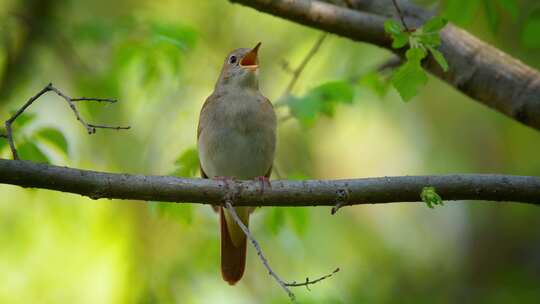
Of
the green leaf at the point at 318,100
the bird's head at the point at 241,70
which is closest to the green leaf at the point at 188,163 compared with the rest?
the bird's head at the point at 241,70

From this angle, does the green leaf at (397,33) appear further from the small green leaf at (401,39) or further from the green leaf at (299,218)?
the green leaf at (299,218)

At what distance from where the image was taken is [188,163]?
5738mm

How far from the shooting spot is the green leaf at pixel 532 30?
5277 mm

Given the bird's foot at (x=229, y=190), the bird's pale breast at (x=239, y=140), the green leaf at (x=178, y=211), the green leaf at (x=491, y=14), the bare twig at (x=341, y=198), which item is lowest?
the green leaf at (x=178, y=211)

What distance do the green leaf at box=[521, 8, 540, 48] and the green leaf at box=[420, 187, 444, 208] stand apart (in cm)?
194

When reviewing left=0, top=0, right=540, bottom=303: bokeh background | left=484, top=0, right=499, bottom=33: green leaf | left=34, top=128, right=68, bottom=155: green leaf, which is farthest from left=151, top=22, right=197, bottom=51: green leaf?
left=484, top=0, right=499, bottom=33: green leaf

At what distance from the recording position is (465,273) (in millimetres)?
9406

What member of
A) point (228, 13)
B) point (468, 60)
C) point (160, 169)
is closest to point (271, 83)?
point (228, 13)

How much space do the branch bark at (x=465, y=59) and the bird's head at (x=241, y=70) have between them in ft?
3.20

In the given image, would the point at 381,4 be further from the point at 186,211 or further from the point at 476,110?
the point at 476,110

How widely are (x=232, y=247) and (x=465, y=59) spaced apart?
243 centimetres

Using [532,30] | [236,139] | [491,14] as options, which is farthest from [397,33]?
[236,139]

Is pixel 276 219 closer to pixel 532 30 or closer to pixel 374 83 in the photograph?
pixel 374 83

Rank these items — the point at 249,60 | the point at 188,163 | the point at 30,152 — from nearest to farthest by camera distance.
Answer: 1. the point at 30,152
2. the point at 188,163
3. the point at 249,60
